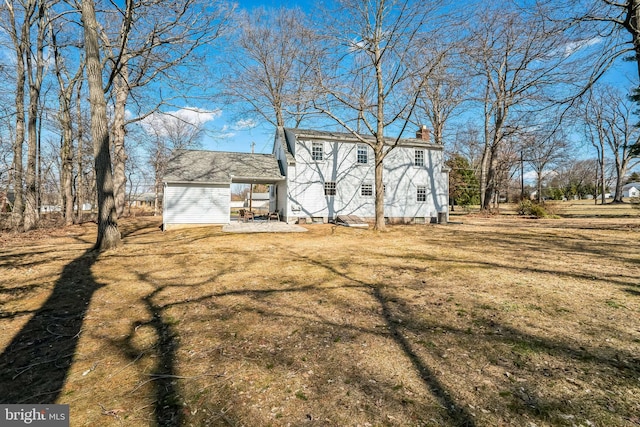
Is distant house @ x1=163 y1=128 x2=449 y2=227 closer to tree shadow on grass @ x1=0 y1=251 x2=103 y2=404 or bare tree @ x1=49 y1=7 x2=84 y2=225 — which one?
bare tree @ x1=49 y1=7 x2=84 y2=225

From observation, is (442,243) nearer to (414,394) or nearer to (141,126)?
(414,394)

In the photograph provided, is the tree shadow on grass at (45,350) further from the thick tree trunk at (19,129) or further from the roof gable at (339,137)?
the roof gable at (339,137)

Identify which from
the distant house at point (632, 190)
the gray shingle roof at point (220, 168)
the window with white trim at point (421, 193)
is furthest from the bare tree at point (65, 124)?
the distant house at point (632, 190)

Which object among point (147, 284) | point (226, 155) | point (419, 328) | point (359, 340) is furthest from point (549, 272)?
point (226, 155)

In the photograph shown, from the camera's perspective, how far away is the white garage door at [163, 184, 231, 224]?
16469mm

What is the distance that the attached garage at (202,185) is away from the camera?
1652 centimetres

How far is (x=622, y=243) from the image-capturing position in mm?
9445

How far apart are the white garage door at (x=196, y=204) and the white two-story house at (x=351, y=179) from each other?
404 cm

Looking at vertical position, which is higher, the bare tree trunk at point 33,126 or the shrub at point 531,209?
the bare tree trunk at point 33,126

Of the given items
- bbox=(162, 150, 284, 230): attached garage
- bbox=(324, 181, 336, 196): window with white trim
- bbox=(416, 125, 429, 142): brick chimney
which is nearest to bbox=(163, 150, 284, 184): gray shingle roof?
bbox=(162, 150, 284, 230): attached garage

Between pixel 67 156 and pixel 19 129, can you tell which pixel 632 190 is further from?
pixel 19 129

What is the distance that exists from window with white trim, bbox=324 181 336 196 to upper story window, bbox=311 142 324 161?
5.87 feet

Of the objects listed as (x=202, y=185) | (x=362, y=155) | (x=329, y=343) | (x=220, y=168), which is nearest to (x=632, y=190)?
(x=362, y=155)

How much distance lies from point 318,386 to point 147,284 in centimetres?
492
